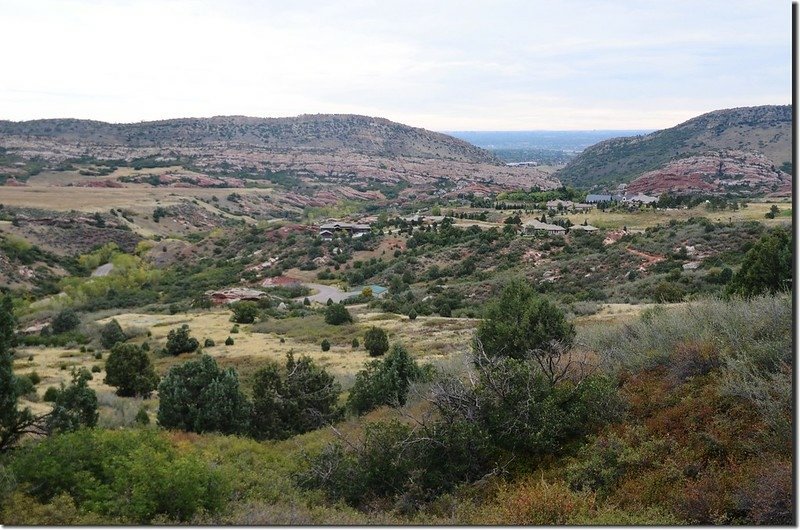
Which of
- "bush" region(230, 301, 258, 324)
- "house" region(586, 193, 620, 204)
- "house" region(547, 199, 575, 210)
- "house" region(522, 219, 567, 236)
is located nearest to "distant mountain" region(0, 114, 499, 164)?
"house" region(586, 193, 620, 204)

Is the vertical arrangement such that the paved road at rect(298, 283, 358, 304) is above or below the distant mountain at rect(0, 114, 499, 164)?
below

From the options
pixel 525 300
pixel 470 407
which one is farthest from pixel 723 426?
pixel 525 300

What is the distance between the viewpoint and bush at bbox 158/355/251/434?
13.1m

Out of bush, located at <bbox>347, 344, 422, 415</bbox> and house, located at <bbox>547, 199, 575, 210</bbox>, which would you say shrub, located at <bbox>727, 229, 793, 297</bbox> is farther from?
house, located at <bbox>547, 199, 575, 210</bbox>

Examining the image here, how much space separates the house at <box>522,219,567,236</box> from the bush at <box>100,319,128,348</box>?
39.4 meters

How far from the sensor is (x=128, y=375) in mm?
19656

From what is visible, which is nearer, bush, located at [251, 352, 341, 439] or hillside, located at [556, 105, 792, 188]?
bush, located at [251, 352, 341, 439]

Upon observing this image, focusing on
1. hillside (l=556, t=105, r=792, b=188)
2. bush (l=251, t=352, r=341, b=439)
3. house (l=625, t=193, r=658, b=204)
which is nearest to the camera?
bush (l=251, t=352, r=341, b=439)

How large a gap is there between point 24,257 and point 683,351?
64354 mm

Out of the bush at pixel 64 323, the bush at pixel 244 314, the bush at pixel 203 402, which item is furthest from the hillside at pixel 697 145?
the bush at pixel 203 402

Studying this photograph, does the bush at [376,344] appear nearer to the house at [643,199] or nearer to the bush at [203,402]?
the bush at [203,402]

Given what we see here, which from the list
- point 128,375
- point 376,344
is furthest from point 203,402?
point 376,344

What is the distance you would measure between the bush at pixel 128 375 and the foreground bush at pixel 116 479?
11.0 m

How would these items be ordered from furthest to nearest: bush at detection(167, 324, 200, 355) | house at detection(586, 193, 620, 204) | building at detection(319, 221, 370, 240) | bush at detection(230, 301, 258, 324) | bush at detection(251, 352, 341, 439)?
house at detection(586, 193, 620, 204) → building at detection(319, 221, 370, 240) → bush at detection(230, 301, 258, 324) → bush at detection(167, 324, 200, 355) → bush at detection(251, 352, 341, 439)
